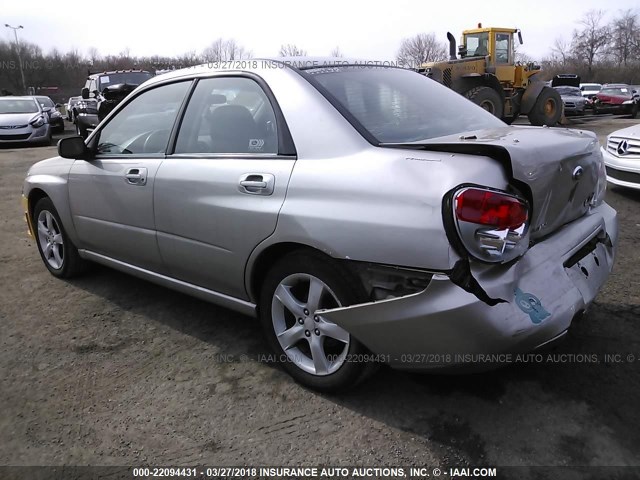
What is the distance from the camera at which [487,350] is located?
2.12 meters

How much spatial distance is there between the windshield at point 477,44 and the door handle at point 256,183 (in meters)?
14.8

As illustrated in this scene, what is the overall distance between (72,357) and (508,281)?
250 centimetres

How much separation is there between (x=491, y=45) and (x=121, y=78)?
10.7 metres

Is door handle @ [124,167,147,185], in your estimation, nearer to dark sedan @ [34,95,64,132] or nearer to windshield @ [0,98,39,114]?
windshield @ [0,98,39,114]

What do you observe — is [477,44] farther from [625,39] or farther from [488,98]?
[625,39]

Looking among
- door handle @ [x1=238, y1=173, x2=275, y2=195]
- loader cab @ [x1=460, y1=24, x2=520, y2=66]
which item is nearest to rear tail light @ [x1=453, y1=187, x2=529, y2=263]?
door handle @ [x1=238, y1=173, x2=275, y2=195]

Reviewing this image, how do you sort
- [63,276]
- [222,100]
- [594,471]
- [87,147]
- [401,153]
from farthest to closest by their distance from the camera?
[63,276] → [87,147] → [222,100] → [401,153] → [594,471]

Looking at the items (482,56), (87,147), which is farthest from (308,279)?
(482,56)

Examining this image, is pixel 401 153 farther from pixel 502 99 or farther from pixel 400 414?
pixel 502 99

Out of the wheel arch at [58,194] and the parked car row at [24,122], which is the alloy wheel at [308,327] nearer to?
the wheel arch at [58,194]

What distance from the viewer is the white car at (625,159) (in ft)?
20.6

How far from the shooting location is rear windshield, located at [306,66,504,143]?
8.55 feet

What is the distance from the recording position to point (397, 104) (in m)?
2.87

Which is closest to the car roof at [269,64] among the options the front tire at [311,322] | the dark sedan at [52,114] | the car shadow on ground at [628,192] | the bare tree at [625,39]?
the front tire at [311,322]
